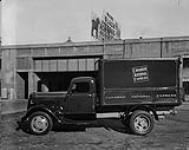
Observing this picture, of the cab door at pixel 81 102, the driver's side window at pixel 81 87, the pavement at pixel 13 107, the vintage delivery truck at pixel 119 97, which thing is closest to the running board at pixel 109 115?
the vintage delivery truck at pixel 119 97

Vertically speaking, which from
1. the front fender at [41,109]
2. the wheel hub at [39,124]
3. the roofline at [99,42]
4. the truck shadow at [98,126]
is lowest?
the truck shadow at [98,126]

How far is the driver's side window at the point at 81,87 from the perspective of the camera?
10969mm

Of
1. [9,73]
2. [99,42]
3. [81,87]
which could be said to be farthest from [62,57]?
[81,87]

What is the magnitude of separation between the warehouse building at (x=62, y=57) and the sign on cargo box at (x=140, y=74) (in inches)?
1030

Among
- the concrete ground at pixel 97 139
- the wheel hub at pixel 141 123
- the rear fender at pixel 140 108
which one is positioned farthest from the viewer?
the rear fender at pixel 140 108

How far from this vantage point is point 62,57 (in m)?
40.2

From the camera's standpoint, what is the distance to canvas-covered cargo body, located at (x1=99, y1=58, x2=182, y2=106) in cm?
1065

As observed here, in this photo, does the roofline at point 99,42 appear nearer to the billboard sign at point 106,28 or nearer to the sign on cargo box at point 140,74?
the billboard sign at point 106,28

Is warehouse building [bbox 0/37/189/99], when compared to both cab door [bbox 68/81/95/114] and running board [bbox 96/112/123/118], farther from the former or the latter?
cab door [bbox 68/81/95/114]

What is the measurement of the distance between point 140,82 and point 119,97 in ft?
3.33

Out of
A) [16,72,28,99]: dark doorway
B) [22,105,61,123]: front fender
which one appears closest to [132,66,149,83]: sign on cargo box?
[22,105,61,123]: front fender

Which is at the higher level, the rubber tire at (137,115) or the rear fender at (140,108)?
the rear fender at (140,108)

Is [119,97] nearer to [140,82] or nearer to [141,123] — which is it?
[140,82]

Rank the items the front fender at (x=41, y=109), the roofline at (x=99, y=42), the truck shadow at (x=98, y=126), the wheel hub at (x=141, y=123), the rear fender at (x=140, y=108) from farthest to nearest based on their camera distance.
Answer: the roofline at (x=99, y=42), the truck shadow at (x=98, y=126), the rear fender at (x=140, y=108), the front fender at (x=41, y=109), the wheel hub at (x=141, y=123)
